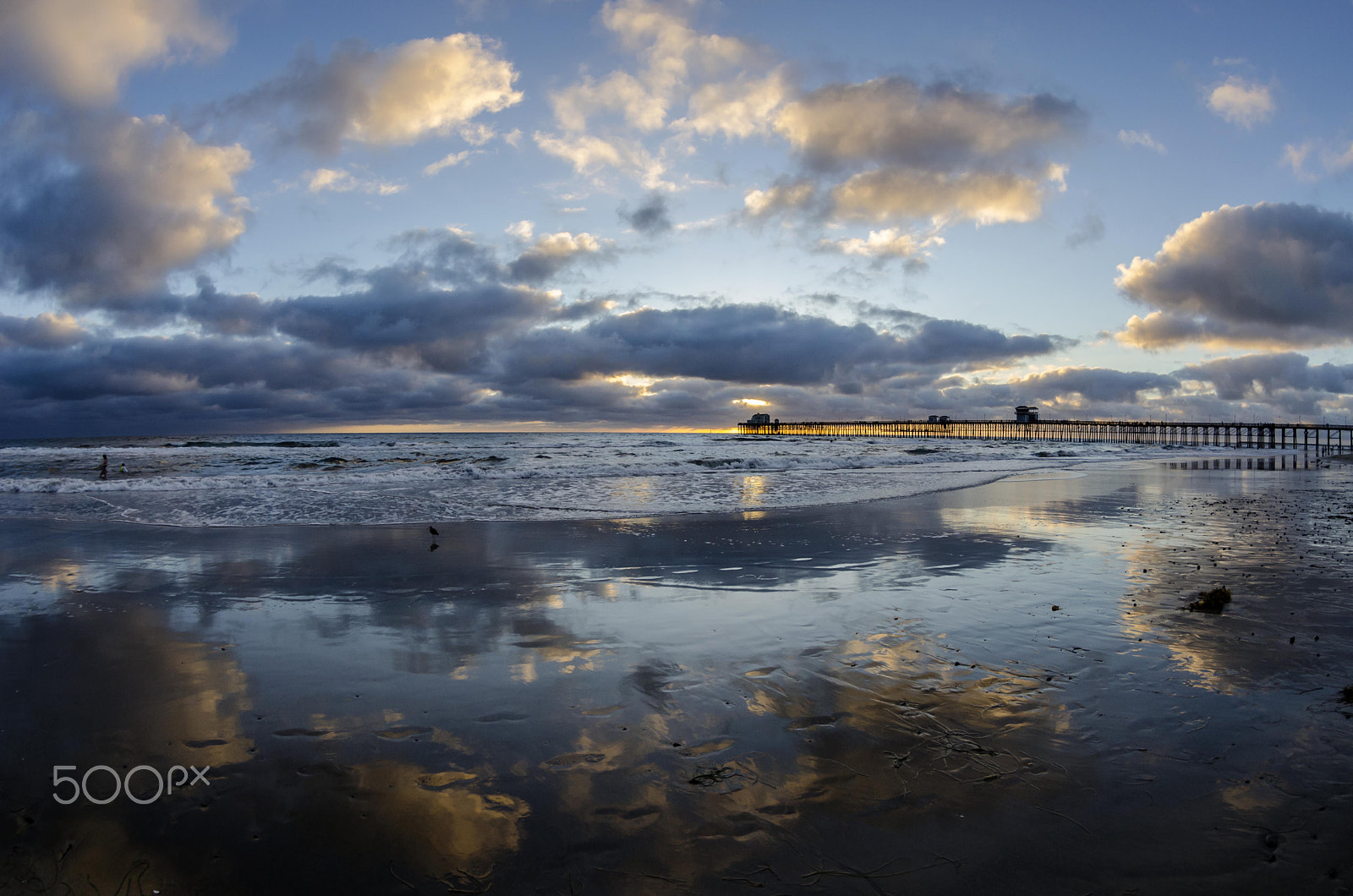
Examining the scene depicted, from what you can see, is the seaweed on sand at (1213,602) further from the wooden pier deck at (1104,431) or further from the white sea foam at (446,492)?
the wooden pier deck at (1104,431)

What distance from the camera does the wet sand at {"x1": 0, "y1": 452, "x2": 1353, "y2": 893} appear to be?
276 centimetres

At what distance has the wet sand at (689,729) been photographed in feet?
9.06

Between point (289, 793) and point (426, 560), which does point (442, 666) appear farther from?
point (426, 560)

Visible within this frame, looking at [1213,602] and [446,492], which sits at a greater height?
[1213,602]

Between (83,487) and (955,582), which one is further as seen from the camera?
(83,487)

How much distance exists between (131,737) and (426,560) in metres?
5.56

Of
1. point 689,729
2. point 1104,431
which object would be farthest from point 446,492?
point 1104,431

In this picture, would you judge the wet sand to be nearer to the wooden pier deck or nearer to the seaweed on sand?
the seaweed on sand

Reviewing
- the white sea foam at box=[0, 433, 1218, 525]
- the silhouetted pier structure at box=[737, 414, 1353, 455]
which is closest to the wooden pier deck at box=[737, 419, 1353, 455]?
the silhouetted pier structure at box=[737, 414, 1353, 455]

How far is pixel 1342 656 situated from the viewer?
16.5ft

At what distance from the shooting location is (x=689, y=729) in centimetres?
395

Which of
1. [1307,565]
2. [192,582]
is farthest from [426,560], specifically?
[1307,565]

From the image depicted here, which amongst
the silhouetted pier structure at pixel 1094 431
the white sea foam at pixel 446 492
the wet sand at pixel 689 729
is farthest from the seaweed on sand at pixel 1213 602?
the silhouetted pier structure at pixel 1094 431

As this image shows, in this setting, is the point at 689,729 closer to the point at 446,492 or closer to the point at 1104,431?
the point at 446,492
